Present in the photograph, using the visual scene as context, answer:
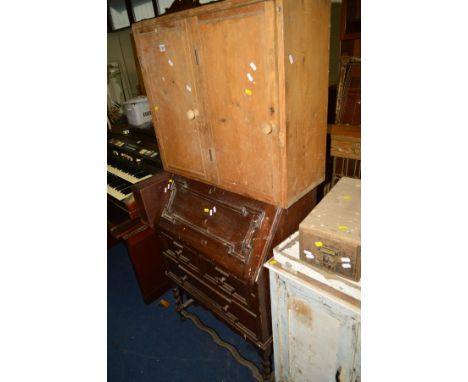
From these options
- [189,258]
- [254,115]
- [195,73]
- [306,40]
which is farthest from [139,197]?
[306,40]

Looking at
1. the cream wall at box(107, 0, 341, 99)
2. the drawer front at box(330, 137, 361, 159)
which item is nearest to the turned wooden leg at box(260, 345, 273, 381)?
the drawer front at box(330, 137, 361, 159)

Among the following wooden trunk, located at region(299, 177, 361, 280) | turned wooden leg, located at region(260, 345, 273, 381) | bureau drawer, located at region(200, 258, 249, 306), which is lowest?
turned wooden leg, located at region(260, 345, 273, 381)

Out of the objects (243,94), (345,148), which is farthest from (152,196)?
(345,148)

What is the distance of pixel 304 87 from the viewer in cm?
143

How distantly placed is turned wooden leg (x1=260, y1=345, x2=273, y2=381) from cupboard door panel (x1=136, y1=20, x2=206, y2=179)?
1.26 m

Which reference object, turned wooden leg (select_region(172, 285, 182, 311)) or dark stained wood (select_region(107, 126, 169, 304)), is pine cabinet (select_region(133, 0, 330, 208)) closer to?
dark stained wood (select_region(107, 126, 169, 304))

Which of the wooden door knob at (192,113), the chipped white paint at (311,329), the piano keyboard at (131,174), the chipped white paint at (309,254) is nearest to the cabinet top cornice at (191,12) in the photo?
the wooden door knob at (192,113)

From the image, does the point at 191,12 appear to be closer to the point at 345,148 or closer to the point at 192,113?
the point at 192,113

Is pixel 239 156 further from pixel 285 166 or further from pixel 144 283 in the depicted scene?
pixel 144 283

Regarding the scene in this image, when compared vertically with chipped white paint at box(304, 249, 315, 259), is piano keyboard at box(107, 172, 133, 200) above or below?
below

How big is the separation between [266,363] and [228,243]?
0.95m

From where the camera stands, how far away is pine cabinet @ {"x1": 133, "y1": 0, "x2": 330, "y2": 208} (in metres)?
1.27
